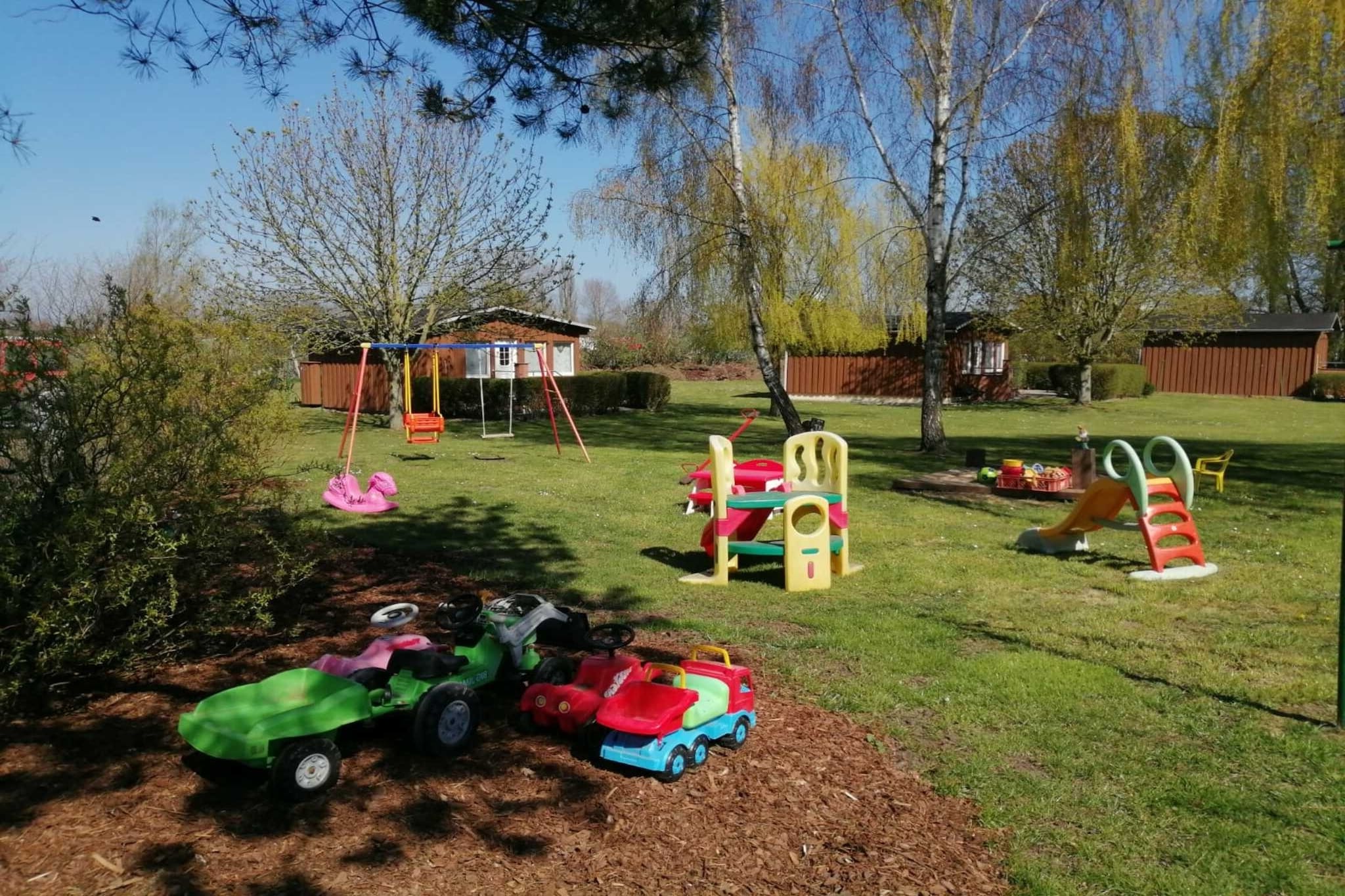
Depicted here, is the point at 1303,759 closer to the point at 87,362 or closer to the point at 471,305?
the point at 87,362

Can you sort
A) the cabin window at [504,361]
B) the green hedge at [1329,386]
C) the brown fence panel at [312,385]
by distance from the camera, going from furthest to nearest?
the green hedge at [1329,386], the brown fence panel at [312,385], the cabin window at [504,361]

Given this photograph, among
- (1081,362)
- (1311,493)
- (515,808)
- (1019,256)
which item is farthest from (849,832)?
(1081,362)

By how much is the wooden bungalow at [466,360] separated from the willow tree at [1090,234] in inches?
485

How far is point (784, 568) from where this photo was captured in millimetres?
7406

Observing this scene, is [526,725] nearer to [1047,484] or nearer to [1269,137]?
[1047,484]

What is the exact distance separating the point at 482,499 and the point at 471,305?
12171 mm

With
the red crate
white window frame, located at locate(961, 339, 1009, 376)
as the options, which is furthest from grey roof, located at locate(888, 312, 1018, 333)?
the red crate

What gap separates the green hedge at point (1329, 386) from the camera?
118 feet

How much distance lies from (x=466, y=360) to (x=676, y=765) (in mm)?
28403

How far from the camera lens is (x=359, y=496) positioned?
35.5 feet

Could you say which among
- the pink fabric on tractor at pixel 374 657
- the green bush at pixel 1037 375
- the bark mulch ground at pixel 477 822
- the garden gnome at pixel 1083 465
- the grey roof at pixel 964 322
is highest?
the grey roof at pixel 964 322

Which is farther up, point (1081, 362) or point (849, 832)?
point (1081, 362)

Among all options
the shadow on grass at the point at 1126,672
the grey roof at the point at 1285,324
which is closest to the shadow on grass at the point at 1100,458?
the shadow on grass at the point at 1126,672

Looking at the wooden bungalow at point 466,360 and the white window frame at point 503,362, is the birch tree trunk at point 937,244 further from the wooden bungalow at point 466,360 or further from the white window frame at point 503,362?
the white window frame at point 503,362
